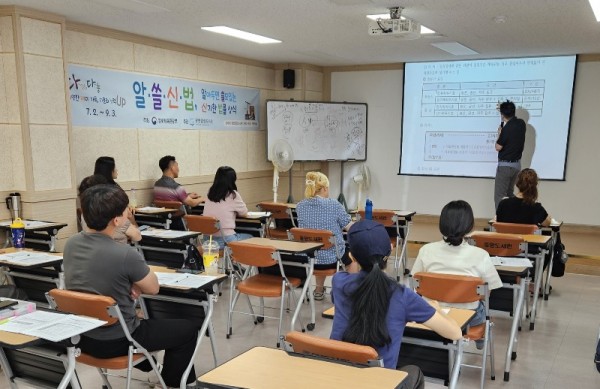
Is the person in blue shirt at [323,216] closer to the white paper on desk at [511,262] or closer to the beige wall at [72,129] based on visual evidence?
the white paper on desk at [511,262]

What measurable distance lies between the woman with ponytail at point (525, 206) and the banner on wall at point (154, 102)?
439 cm

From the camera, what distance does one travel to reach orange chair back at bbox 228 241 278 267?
359 cm

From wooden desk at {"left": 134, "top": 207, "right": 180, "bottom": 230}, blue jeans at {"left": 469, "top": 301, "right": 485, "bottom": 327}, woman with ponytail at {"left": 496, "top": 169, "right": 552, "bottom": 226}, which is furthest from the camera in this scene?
wooden desk at {"left": 134, "top": 207, "right": 180, "bottom": 230}

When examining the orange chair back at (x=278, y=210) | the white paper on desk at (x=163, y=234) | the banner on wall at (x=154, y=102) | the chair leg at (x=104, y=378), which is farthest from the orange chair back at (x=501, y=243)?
the banner on wall at (x=154, y=102)

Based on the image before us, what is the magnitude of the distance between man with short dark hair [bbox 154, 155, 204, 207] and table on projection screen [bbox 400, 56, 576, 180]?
432cm

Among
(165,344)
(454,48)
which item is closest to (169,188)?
(165,344)

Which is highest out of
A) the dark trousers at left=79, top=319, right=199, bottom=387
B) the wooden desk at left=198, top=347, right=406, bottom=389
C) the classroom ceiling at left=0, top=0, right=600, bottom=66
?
the classroom ceiling at left=0, top=0, right=600, bottom=66

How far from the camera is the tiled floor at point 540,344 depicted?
3.26 metres

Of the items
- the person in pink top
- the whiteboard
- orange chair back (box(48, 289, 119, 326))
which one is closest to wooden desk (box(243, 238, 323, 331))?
the person in pink top

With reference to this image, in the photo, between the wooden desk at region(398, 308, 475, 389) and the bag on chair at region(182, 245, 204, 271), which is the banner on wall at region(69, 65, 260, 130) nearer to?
the bag on chair at region(182, 245, 204, 271)

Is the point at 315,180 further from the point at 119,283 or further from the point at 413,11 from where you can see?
the point at 119,283

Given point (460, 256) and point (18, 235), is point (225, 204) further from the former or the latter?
point (460, 256)

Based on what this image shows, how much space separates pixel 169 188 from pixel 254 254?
293 centimetres

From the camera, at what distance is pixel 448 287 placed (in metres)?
2.78
